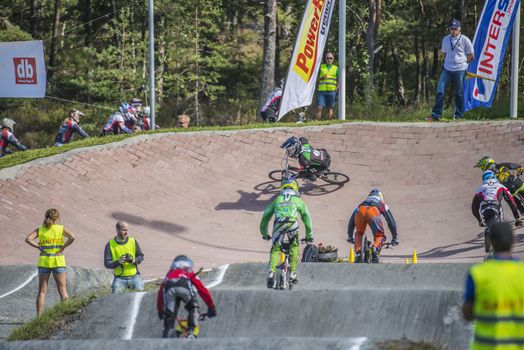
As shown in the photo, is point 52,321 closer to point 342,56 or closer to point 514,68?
point 342,56

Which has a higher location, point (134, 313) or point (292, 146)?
point (292, 146)

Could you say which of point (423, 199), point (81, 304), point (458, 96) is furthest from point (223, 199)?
point (81, 304)

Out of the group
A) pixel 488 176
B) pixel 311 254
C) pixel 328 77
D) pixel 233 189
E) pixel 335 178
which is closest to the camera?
pixel 488 176

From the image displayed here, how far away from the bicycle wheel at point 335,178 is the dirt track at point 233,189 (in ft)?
0.61

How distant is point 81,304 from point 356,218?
14.6ft

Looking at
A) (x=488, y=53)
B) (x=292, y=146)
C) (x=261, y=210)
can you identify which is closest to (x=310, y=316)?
→ (x=261, y=210)

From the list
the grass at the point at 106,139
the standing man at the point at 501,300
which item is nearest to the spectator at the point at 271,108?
the grass at the point at 106,139

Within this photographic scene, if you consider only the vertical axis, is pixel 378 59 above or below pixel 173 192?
above

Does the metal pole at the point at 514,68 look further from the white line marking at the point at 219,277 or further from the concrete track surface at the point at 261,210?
the white line marking at the point at 219,277

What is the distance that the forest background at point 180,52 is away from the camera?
40375 mm

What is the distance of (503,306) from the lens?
7.00 metres

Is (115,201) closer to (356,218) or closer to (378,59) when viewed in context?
(356,218)

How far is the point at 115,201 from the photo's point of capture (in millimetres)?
21188

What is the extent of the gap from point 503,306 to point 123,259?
281 inches
